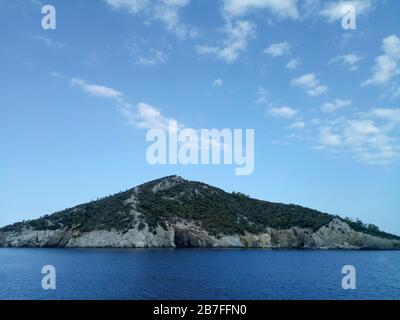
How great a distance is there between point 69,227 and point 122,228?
101 ft

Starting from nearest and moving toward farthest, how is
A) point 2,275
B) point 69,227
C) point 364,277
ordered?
1. point 2,275
2. point 364,277
3. point 69,227

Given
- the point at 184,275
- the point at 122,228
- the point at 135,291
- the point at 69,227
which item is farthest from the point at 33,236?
the point at 135,291

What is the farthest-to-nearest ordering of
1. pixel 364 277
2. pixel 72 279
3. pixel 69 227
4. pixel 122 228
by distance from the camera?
pixel 69 227, pixel 122 228, pixel 364 277, pixel 72 279

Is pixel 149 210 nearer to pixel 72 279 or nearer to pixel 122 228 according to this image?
pixel 122 228

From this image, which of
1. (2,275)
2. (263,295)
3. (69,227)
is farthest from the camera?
(69,227)

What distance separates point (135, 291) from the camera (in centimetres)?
5062
